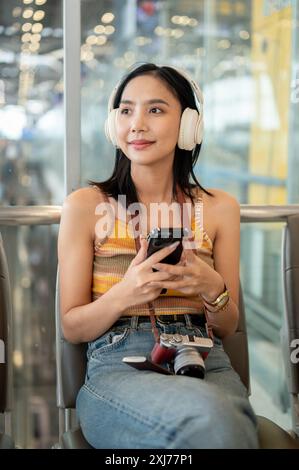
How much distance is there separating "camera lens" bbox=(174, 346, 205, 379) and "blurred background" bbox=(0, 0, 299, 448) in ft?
2.79

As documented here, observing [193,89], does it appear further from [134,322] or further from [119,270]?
[134,322]

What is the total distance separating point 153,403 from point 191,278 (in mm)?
363

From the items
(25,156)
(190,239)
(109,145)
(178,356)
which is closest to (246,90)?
(25,156)

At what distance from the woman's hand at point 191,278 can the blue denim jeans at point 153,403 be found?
4.5 inches

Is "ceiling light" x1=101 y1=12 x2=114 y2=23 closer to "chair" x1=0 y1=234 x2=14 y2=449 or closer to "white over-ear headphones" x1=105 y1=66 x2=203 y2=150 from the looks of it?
"white over-ear headphones" x1=105 y1=66 x2=203 y2=150

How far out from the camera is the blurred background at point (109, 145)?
2697 mm

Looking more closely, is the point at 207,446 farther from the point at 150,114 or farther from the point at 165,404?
the point at 150,114

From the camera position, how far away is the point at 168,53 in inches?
205

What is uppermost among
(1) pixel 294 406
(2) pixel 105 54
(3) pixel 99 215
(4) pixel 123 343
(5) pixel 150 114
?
(2) pixel 105 54

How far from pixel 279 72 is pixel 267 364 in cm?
225

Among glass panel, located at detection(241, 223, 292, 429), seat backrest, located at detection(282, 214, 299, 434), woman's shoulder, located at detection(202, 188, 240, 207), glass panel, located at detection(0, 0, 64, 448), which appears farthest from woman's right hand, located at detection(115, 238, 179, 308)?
glass panel, located at detection(241, 223, 292, 429)

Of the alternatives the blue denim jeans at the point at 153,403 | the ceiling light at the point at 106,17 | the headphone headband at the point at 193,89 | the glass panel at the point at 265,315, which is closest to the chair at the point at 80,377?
the blue denim jeans at the point at 153,403

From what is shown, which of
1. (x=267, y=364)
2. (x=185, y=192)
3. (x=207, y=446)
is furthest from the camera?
(x=267, y=364)
